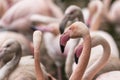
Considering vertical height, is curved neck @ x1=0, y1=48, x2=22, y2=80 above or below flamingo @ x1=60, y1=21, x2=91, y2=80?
below

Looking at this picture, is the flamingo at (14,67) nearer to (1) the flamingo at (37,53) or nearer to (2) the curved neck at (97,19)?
(1) the flamingo at (37,53)

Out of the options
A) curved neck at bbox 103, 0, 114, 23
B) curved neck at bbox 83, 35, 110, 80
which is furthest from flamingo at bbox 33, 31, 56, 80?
curved neck at bbox 103, 0, 114, 23

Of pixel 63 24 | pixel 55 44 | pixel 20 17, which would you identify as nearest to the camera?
pixel 63 24

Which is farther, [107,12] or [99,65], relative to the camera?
[107,12]

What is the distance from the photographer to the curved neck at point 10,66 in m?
4.00

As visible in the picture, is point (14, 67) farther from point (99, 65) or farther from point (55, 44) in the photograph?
point (55, 44)

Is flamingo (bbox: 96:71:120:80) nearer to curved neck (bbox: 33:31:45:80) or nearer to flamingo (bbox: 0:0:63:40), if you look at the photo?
curved neck (bbox: 33:31:45:80)

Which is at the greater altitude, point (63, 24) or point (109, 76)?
point (63, 24)

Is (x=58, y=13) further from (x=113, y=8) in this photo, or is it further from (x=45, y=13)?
(x=113, y=8)

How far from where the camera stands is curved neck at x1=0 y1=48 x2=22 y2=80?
4.00m

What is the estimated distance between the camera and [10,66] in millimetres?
4074

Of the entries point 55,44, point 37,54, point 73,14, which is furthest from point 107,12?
point 37,54

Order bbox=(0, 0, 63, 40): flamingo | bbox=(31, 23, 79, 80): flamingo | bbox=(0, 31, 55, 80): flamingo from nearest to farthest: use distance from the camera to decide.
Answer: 1. bbox=(0, 31, 55, 80): flamingo
2. bbox=(31, 23, 79, 80): flamingo
3. bbox=(0, 0, 63, 40): flamingo

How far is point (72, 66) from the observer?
462 cm
